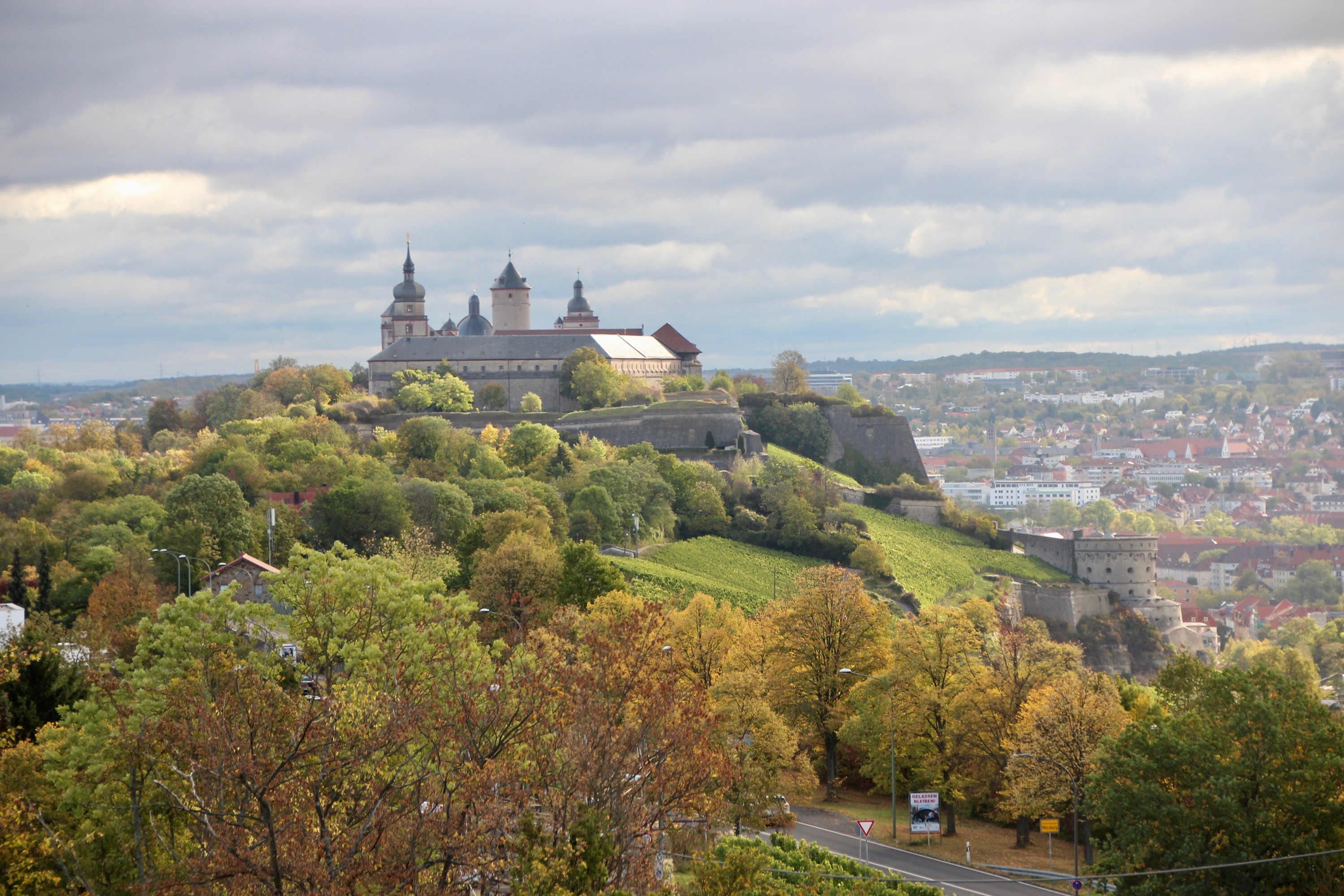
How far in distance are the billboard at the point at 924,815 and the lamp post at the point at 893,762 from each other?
1.34 feet

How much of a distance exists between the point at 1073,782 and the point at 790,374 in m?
76.7

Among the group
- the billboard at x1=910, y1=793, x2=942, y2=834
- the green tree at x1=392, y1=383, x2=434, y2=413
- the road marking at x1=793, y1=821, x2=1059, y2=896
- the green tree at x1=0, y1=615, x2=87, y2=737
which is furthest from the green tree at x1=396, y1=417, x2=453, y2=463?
the billboard at x1=910, y1=793, x2=942, y2=834

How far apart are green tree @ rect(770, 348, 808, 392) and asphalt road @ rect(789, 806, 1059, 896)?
229 ft

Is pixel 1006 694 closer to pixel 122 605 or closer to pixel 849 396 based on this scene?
pixel 122 605

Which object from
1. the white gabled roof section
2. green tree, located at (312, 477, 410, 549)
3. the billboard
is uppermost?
the white gabled roof section

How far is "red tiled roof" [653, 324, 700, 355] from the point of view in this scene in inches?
4350

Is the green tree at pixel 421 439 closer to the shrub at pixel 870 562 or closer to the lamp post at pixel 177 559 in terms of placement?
the shrub at pixel 870 562

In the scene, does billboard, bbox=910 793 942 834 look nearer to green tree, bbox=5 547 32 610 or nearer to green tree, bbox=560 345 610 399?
green tree, bbox=5 547 32 610

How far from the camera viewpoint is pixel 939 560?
258 ft

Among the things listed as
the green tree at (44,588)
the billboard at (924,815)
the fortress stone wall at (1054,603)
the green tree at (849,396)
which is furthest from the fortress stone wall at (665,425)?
the billboard at (924,815)

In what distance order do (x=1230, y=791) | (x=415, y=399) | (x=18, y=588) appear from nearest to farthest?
(x=1230, y=791) < (x=18, y=588) < (x=415, y=399)

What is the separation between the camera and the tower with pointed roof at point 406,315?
112938 millimetres

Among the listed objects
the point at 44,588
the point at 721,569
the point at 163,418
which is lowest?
the point at 721,569

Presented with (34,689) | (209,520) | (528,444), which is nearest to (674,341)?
(528,444)
